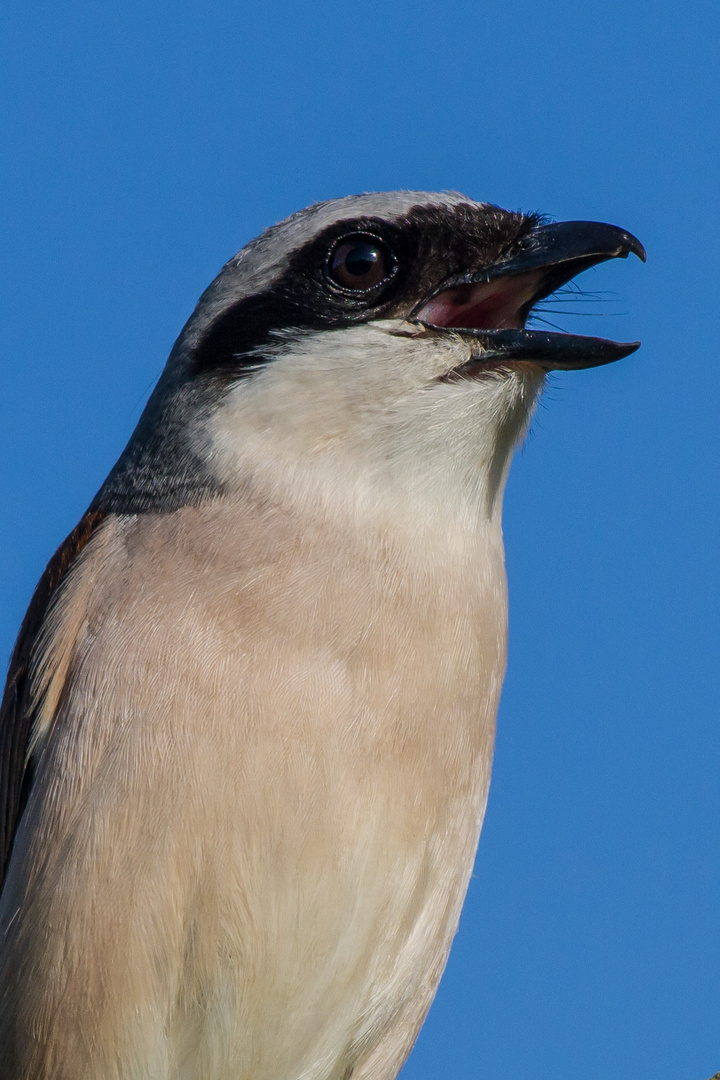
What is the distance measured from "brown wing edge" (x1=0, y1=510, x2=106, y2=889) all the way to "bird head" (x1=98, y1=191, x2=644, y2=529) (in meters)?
0.26

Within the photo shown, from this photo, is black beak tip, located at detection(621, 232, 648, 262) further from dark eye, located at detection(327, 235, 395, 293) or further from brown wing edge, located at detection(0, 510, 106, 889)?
brown wing edge, located at detection(0, 510, 106, 889)

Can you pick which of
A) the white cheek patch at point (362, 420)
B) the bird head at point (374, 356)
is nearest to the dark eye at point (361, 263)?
the bird head at point (374, 356)

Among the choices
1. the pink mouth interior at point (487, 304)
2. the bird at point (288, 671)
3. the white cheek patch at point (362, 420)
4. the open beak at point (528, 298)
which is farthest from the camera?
the pink mouth interior at point (487, 304)

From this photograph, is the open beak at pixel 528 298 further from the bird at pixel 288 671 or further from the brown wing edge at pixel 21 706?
the brown wing edge at pixel 21 706

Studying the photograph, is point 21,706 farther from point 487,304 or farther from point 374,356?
point 487,304

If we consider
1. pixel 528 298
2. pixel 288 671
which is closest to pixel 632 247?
pixel 528 298

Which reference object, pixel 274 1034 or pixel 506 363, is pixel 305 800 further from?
pixel 506 363

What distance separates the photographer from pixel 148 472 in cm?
448

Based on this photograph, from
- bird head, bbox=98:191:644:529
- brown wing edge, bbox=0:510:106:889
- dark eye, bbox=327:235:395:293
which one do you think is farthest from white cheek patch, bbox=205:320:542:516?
brown wing edge, bbox=0:510:106:889

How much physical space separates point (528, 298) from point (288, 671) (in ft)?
5.36

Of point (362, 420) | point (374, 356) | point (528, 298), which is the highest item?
point (528, 298)

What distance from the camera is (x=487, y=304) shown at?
4.56m

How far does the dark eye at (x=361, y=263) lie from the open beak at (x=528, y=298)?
17 cm

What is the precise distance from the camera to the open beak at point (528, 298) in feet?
14.2
